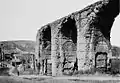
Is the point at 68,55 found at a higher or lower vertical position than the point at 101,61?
higher

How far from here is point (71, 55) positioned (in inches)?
714

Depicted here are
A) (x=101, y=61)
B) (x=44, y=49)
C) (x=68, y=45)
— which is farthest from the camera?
(x=44, y=49)

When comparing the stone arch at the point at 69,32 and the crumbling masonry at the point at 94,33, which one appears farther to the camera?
the stone arch at the point at 69,32

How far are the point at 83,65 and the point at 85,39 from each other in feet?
5.64

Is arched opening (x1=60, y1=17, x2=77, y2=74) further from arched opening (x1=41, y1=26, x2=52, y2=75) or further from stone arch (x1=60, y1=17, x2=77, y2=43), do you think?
arched opening (x1=41, y1=26, x2=52, y2=75)

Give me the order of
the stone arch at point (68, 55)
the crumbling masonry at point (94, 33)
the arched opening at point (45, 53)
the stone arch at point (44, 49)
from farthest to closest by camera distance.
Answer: the stone arch at point (44, 49), the arched opening at point (45, 53), the stone arch at point (68, 55), the crumbling masonry at point (94, 33)

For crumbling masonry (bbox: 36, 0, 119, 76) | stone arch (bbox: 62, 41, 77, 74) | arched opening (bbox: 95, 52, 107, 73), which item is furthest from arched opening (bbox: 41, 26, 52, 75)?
arched opening (bbox: 95, 52, 107, 73)

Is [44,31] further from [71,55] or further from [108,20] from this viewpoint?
[108,20]

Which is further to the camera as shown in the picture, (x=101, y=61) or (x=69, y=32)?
(x=69, y=32)

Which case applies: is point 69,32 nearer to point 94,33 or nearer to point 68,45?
point 68,45

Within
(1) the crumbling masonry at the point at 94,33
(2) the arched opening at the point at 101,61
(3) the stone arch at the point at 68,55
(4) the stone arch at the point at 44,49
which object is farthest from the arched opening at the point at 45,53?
(2) the arched opening at the point at 101,61

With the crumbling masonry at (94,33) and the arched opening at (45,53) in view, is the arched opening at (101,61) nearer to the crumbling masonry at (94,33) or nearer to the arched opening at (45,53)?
the crumbling masonry at (94,33)

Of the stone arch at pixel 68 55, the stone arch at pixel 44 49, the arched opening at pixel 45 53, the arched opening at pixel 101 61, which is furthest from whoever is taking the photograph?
the stone arch at pixel 44 49

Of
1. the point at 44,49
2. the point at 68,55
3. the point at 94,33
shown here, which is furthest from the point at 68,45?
the point at 44,49
